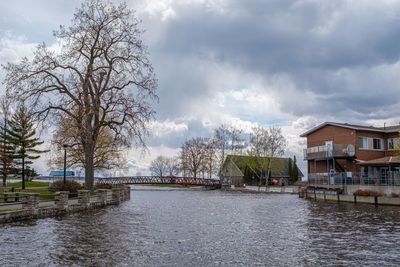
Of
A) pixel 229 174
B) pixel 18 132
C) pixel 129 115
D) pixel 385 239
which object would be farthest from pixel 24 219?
pixel 229 174

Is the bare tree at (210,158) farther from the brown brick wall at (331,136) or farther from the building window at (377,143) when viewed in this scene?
the building window at (377,143)

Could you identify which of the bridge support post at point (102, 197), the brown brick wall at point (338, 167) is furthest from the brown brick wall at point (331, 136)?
the bridge support post at point (102, 197)

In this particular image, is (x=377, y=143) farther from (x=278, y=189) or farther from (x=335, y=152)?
(x=278, y=189)

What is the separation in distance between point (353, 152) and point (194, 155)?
53921 millimetres

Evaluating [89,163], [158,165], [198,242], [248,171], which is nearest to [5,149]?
[89,163]

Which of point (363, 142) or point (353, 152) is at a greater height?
point (363, 142)

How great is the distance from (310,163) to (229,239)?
4299cm

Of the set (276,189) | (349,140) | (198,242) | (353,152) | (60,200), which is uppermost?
(349,140)

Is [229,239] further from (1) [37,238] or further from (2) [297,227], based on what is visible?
(1) [37,238]

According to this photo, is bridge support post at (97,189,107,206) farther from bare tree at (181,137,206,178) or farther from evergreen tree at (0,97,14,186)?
bare tree at (181,137,206,178)

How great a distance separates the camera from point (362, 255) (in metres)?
13.7

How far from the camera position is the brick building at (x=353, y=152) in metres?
47.3

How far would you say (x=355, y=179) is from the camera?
4447cm

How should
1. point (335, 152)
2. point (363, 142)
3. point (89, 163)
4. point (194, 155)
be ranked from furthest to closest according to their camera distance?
1. point (194, 155)
2. point (335, 152)
3. point (363, 142)
4. point (89, 163)
